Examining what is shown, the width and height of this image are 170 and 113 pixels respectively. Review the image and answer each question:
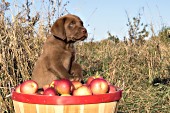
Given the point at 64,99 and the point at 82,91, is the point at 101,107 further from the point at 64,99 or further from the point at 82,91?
the point at 64,99

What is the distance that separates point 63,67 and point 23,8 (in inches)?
63.0

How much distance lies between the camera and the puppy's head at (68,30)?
Answer: 136 inches

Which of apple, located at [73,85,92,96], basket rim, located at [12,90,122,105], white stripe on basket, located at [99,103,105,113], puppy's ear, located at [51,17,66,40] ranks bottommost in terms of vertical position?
white stripe on basket, located at [99,103,105,113]

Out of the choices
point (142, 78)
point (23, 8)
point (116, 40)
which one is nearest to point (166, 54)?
point (142, 78)

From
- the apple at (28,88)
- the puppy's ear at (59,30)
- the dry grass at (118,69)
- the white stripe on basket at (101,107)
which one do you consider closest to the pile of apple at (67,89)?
the apple at (28,88)

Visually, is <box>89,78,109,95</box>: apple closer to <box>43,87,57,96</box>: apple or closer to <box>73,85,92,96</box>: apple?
<box>73,85,92,96</box>: apple

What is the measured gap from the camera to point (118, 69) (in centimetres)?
536

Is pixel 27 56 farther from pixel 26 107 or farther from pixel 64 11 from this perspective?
pixel 26 107

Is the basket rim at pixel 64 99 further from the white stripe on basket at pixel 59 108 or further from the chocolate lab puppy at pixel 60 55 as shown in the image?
the chocolate lab puppy at pixel 60 55

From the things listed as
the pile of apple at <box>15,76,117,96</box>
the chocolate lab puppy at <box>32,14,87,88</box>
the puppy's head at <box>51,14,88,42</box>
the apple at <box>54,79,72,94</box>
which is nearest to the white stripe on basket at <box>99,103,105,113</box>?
the pile of apple at <box>15,76,117,96</box>

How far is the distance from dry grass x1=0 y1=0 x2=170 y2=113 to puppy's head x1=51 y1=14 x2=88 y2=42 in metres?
0.77

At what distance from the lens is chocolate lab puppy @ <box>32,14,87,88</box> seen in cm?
325

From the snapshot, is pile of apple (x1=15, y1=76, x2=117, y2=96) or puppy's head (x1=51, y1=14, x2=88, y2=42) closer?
pile of apple (x1=15, y1=76, x2=117, y2=96)

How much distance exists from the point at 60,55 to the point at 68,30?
36cm
